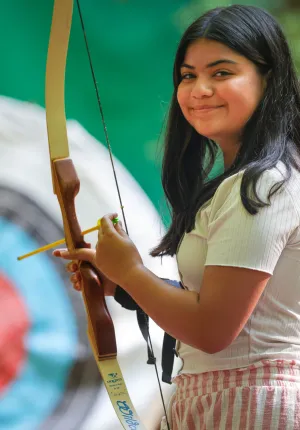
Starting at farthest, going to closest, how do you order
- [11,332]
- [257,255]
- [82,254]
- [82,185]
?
[82,185]
[11,332]
[82,254]
[257,255]

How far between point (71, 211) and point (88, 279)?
0.37 feet

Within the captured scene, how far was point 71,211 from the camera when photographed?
109cm

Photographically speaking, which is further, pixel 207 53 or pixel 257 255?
pixel 207 53

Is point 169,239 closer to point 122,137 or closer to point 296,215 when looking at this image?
point 296,215

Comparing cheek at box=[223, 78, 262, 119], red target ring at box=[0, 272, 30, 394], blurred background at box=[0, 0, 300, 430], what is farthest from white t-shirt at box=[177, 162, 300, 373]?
red target ring at box=[0, 272, 30, 394]

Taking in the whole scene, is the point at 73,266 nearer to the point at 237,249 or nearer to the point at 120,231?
the point at 120,231

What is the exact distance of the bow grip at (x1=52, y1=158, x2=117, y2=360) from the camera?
3.49ft

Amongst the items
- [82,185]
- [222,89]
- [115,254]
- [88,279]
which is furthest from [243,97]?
[82,185]

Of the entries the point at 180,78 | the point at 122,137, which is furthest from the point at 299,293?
the point at 122,137

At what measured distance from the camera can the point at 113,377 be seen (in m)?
1.06

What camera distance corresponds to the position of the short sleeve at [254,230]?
0.78 metres

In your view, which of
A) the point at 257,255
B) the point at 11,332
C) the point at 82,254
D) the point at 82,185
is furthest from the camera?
the point at 82,185

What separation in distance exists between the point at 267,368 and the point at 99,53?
96 cm

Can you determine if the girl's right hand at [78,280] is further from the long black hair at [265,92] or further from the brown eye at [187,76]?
the brown eye at [187,76]
